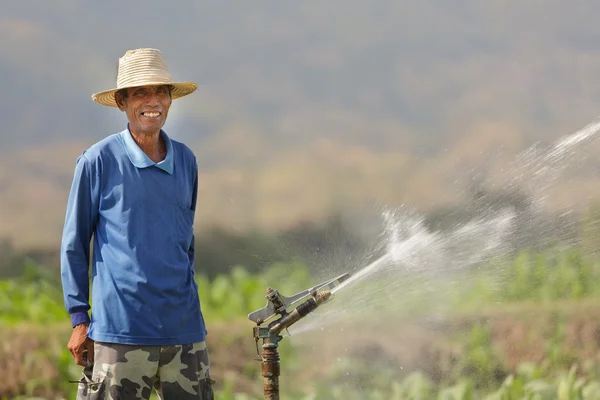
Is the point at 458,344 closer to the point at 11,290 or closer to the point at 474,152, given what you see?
the point at 474,152

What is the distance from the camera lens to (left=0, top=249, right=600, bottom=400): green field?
476 cm

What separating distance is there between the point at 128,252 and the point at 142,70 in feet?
1.71

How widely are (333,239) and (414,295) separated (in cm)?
44

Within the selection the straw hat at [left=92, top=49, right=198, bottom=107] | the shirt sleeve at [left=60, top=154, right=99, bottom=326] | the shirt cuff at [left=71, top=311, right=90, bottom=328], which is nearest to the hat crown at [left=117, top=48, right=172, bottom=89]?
the straw hat at [left=92, top=49, right=198, bottom=107]

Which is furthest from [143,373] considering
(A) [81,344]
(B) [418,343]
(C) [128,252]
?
(B) [418,343]

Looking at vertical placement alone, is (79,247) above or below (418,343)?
above

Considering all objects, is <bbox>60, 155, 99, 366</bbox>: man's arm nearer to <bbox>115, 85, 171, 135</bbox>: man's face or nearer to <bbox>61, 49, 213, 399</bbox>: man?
<bbox>61, 49, 213, 399</bbox>: man

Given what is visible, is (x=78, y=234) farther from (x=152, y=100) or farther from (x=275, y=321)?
(x=275, y=321)

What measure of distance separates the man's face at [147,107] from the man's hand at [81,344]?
581 millimetres

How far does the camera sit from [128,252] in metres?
3.08

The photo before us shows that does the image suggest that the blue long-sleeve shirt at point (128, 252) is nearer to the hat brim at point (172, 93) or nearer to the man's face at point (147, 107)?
the man's face at point (147, 107)

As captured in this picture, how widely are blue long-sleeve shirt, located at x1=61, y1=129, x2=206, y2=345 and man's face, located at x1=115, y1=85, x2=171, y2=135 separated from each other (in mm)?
58

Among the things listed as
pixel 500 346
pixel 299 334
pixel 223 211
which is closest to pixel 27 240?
pixel 223 211

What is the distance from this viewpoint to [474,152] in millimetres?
5180
